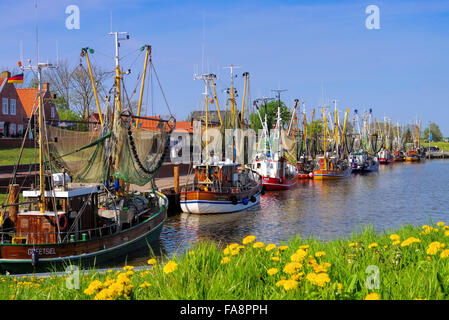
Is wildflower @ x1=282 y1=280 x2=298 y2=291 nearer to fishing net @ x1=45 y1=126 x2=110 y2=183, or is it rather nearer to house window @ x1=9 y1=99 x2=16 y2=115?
fishing net @ x1=45 y1=126 x2=110 y2=183

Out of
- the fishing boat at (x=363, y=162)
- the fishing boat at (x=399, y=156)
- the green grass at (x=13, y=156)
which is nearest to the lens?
the green grass at (x=13, y=156)

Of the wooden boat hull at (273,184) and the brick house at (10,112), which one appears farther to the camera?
the brick house at (10,112)

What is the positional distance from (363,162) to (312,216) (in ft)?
198

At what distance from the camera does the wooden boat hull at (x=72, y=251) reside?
59.2 feet

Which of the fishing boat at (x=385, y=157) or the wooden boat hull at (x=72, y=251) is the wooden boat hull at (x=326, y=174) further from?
the fishing boat at (x=385, y=157)

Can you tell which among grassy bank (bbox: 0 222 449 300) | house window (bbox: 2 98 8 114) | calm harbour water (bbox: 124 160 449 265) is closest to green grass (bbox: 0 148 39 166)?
house window (bbox: 2 98 8 114)

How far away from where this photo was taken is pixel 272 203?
44969 millimetres

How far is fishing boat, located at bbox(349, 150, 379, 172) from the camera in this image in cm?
9156

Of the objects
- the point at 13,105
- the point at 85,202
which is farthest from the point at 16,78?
the point at 85,202

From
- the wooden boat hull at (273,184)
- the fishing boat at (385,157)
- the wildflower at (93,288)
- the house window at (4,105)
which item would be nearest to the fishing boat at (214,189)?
the wooden boat hull at (273,184)

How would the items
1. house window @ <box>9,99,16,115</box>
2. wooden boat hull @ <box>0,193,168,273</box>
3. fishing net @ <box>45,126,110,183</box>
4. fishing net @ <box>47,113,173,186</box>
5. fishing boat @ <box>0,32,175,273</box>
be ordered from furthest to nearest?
1. house window @ <box>9,99,16,115</box>
2. fishing net @ <box>47,113,173,186</box>
3. fishing net @ <box>45,126,110,183</box>
4. fishing boat @ <box>0,32,175,273</box>
5. wooden boat hull @ <box>0,193,168,273</box>

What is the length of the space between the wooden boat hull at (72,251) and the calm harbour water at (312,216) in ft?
3.25
